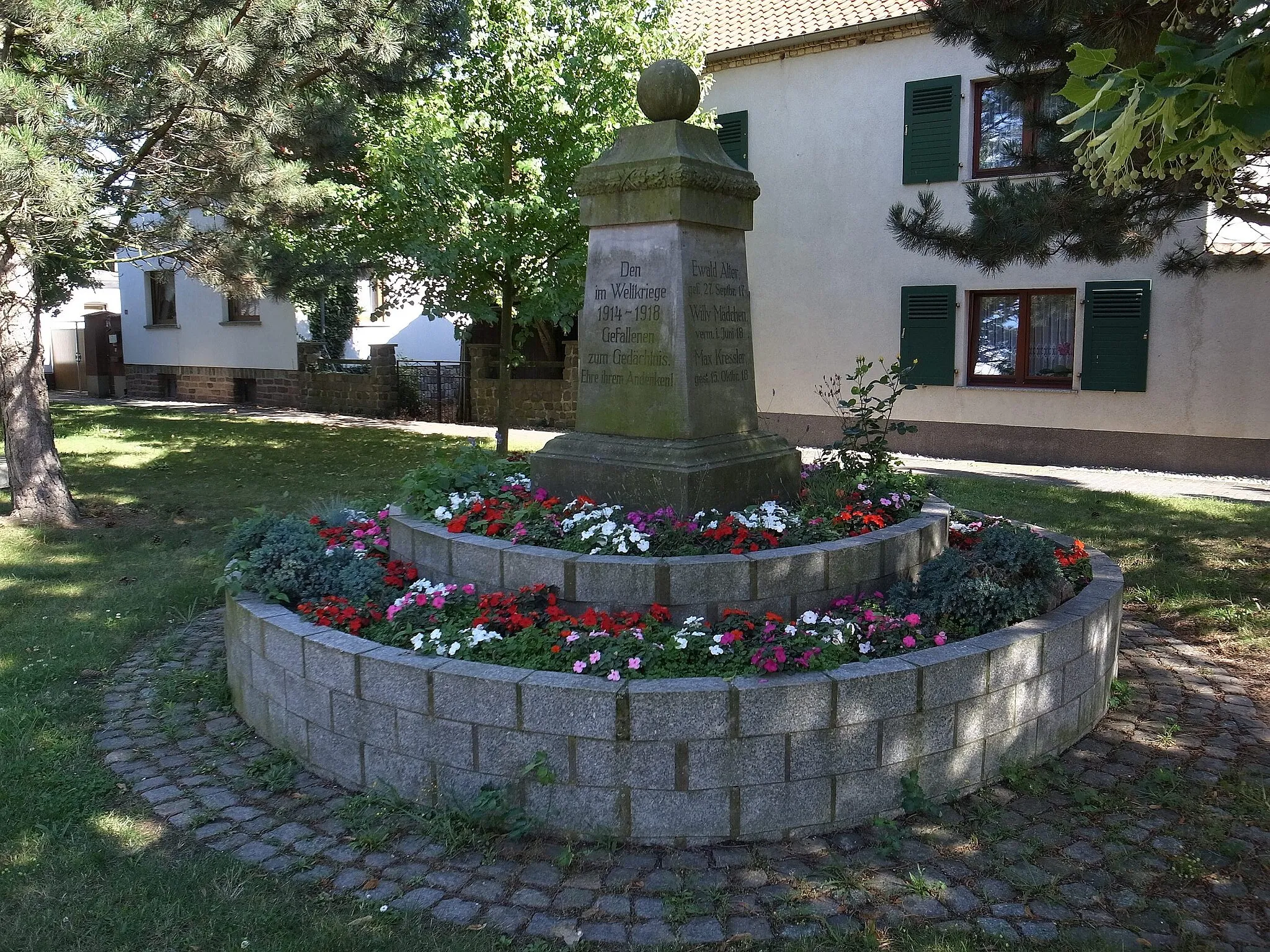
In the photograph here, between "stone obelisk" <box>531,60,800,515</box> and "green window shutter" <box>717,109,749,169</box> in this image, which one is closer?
"stone obelisk" <box>531,60,800,515</box>

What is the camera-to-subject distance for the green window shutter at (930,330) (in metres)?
13.9

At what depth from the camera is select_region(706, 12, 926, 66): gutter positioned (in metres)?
13.5

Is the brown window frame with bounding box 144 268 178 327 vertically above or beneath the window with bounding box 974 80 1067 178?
beneath

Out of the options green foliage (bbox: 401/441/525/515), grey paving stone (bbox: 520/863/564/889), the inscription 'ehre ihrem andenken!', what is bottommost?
grey paving stone (bbox: 520/863/564/889)

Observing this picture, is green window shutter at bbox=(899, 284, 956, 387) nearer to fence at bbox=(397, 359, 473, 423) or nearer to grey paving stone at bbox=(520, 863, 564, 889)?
fence at bbox=(397, 359, 473, 423)

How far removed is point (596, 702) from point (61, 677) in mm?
3309

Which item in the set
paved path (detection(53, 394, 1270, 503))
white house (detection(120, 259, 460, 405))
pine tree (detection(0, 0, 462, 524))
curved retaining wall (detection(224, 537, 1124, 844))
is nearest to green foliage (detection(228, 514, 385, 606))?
curved retaining wall (detection(224, 537, 1124, 844))

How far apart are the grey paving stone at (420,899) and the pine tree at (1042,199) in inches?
219

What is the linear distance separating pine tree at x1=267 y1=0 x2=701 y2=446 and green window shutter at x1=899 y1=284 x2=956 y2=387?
15.5ft

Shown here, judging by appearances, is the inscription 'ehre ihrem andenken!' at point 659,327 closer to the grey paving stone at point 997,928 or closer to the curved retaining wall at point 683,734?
the curved retaining wall at point 683,734

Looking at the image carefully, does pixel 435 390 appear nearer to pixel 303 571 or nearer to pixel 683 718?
pixel 303 571

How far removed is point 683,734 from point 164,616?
13.8 ft

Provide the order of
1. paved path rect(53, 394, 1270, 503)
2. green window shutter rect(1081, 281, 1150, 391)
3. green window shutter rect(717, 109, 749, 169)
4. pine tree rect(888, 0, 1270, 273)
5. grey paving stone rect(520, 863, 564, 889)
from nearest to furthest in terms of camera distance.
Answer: grey paving stone rect(520, 863, 564, 889)
pine tree rect(888, 0, 1270, 273)
paved path rect(53, 394, 1270, 503)
green window shutter rect(1081, 281, 1150, 391)
green window shutter rect(717, 109, 749, 169)

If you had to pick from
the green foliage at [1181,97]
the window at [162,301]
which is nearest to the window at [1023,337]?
the green foliage at [1181,97]
